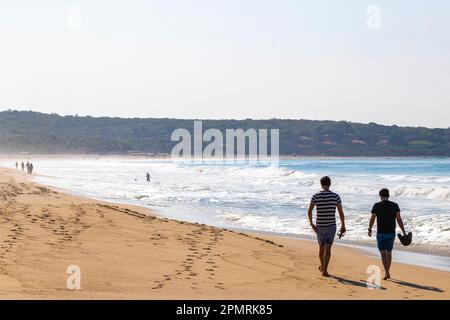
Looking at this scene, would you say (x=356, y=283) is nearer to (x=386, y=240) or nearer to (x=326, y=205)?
(x=386, y=240)

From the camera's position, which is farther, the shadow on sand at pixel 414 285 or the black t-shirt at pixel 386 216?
the black t-shirt at pixel 386 216

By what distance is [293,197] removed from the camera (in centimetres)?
2908

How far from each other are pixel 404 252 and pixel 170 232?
15.8 feet

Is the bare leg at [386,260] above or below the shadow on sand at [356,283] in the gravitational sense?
above

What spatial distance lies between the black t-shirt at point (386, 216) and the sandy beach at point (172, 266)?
0.77 m

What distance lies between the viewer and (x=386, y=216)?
33.5 ft

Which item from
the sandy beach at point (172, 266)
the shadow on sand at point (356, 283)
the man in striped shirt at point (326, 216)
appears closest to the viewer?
the sandy beach at point (172, 266)

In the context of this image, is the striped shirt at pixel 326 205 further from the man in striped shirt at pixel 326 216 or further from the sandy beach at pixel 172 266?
the sandy beach at pixel 172 266

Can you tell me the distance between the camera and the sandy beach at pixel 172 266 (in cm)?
822

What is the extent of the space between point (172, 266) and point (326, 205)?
8.08 feet

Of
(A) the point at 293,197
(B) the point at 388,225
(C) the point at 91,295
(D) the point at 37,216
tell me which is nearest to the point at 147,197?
(A) the point at 293,197

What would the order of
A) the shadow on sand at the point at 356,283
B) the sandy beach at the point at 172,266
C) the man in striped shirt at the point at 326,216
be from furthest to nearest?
1. the man in striped shirt at the point at 326,216
2. the shadow on sand at the point at 356,283
3. the sandy beach at the point at 172,266

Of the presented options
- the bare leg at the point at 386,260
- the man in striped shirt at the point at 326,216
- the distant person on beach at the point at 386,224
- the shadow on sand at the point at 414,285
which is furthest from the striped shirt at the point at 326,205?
the shadow on sand at the point at 414,285

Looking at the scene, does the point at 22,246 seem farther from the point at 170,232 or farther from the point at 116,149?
the point at 116,149
